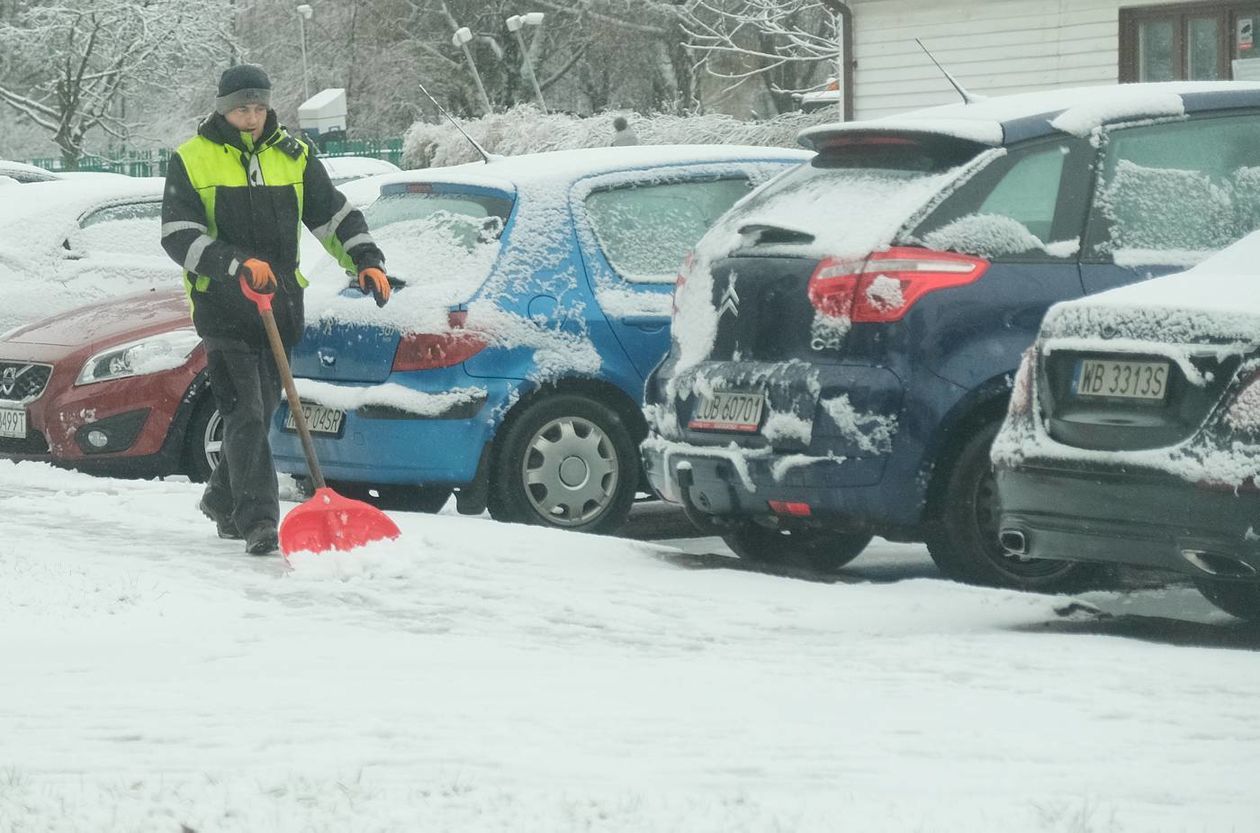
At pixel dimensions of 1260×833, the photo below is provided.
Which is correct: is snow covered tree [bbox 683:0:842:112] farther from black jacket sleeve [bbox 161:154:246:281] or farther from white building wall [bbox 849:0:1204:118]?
black jacket sleeve [bbox 161:154:246:281]

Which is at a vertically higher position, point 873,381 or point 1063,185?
point 1063,185

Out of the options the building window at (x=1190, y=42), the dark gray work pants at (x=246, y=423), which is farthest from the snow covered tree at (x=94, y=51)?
the dark gray work pants at (x=246, y=423)

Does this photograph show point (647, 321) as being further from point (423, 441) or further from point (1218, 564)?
point (1218, 564)

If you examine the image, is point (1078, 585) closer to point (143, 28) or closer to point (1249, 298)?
point (1249, 298)

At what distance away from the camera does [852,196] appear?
777cm

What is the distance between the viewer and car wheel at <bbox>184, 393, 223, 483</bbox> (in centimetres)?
1112

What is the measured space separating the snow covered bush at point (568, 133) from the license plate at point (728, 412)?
23.8 m

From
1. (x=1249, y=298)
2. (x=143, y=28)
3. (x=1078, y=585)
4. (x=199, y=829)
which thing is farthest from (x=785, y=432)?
(x=143, y=28)

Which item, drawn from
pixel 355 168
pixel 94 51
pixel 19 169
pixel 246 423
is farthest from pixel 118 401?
pixel 94 51

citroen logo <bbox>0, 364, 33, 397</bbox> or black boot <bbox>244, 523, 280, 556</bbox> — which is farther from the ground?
citroen logo <bbox>0, 364, 33, 397</bbox>

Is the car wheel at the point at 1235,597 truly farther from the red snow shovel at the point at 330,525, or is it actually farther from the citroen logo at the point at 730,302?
the red snow shovel at the point at 330,525

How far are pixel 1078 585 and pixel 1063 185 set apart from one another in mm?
1339

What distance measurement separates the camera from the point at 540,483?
30.5 ft

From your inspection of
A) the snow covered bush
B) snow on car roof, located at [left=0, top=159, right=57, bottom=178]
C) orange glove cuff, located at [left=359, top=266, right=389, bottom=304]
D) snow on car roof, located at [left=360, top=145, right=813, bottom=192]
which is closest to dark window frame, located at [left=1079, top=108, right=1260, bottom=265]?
snow on car roof, located at [left=360, top=145, right=813, bottom=192]
